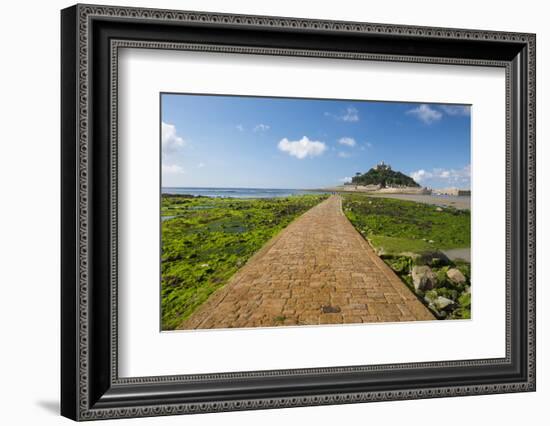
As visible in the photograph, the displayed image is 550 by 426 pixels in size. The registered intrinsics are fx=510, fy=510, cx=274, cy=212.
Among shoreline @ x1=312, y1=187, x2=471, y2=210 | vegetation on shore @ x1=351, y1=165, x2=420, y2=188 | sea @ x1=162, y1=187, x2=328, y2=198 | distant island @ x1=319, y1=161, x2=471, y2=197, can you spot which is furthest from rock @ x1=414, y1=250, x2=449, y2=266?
sea @ x1=162, y1=187, x2=328, y2=198

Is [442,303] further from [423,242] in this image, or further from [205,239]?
[205,239]

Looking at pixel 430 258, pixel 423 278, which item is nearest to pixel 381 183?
pixel 430 258

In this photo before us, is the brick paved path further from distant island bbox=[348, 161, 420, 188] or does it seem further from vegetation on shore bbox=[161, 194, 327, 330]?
distant island bbox=[348, 161, 420, 188]

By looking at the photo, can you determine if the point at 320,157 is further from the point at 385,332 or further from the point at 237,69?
the point at 385,332

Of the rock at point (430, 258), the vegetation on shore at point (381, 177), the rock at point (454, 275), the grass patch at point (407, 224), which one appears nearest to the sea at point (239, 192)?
the vegetation on shore at point (381, 177)

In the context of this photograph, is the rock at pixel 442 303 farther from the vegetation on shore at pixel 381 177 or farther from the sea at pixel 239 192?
the sea at pixel 239 192

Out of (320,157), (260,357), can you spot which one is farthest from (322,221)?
(260,357)
